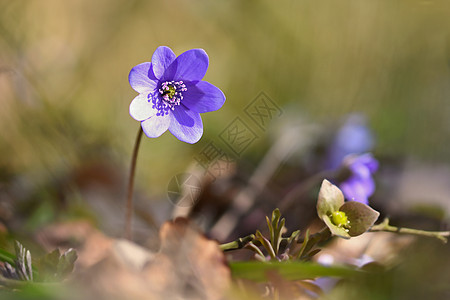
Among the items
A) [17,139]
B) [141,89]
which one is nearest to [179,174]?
[17,139]

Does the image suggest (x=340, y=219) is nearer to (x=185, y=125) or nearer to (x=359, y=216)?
(x=359, y=216)

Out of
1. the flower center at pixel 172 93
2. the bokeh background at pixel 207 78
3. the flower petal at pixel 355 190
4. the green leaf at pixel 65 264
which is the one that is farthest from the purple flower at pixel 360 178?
the green leaf at pixel 65 264

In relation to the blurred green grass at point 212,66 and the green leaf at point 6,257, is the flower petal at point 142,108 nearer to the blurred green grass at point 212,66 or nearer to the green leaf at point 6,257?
the green leaf at point 6,257

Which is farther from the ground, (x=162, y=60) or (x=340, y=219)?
(x=162, y=60)

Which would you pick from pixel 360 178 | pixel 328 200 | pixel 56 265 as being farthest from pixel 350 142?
pixel 56 265

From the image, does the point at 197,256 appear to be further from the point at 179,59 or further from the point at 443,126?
the point at 443,126
